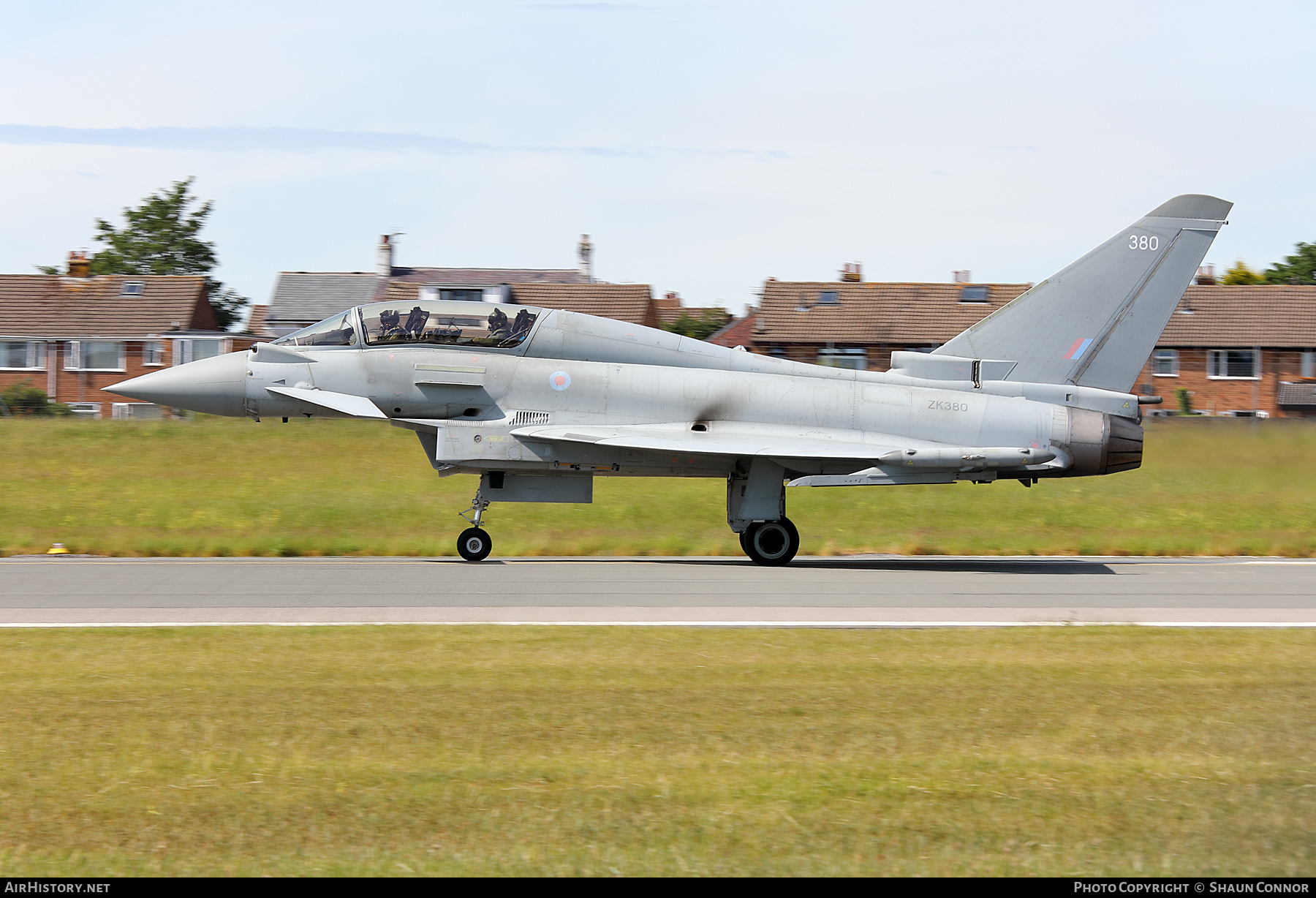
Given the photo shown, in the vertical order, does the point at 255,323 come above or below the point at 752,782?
above

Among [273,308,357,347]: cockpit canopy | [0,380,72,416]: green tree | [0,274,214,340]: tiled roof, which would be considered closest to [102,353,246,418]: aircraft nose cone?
[273,308,357,347]: cockpit canopy

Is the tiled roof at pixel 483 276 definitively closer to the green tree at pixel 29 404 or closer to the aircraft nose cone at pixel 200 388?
the green tree at pixel 29 404

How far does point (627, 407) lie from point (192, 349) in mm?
37738

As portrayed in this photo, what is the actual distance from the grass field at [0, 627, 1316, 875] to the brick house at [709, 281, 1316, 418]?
43938 millimetres

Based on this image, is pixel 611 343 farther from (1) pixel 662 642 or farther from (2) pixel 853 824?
(2) pixel 853 824

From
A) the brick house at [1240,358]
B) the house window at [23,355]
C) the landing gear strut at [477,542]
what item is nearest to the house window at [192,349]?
the house window at [23,355]

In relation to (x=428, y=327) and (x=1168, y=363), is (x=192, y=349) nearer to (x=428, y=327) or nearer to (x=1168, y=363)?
(x=428, y=327)

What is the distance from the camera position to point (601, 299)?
2201 inches

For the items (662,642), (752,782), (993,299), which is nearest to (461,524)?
(662,642)

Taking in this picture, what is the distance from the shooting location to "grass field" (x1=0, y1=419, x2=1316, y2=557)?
62.2 feet

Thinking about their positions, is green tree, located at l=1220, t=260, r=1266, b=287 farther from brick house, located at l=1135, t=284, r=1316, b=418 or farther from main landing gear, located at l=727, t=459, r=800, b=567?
main landing gear, located at l=727, t=459, r=800, b=567

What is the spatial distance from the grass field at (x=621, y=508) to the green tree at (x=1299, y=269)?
6857cm

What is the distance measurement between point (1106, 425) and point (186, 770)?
13390 mm

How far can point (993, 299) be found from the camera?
53844 millimetres
